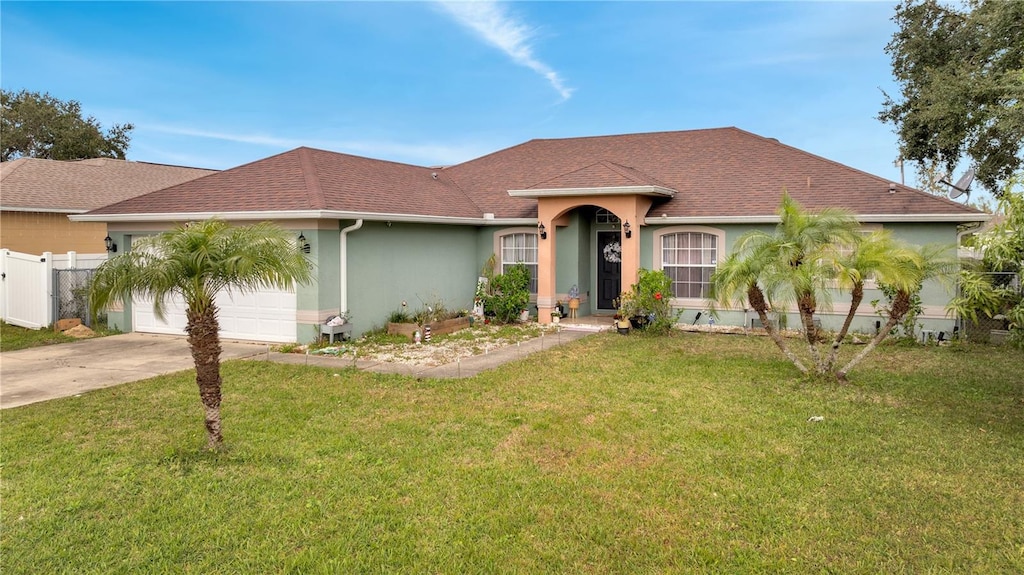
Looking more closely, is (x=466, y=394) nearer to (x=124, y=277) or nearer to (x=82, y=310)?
(x=124, y=277)

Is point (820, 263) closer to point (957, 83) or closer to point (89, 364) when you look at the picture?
point (957, 83)

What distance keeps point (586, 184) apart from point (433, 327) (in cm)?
489

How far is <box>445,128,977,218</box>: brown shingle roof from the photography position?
14.4m

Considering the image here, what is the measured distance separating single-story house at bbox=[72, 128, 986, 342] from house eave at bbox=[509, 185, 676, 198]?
1.8 inches

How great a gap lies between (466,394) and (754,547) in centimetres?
486

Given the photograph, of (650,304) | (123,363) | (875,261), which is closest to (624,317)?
(650,304)

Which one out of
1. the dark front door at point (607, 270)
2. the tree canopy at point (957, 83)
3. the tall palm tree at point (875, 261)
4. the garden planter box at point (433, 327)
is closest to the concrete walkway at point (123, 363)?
the garden planter box at point (433, 327)

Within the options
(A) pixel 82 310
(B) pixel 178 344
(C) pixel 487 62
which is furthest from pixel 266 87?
(B) pixel 178 344

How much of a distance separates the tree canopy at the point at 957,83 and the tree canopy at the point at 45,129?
3952 centimetres

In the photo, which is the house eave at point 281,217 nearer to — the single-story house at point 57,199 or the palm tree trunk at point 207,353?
the single-story house at point 57,199

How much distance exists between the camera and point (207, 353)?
6168 mm

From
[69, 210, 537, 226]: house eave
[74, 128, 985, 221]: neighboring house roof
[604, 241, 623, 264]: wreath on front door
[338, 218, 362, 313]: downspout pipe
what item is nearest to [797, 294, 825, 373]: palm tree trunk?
[74, 128, 985, 221]: neighboring house roof

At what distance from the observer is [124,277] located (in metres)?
5.95

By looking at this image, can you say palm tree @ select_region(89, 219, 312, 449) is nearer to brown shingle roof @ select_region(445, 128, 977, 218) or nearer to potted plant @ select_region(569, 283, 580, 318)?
brown shingle roof @ select_region(445, 128, 977, 218)
